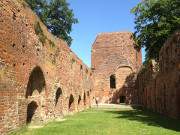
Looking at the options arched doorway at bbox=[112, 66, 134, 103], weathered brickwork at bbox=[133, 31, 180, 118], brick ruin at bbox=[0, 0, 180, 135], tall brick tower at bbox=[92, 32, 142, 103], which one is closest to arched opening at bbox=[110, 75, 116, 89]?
tall brick tower at bbox=[92, 32, 142, 103]

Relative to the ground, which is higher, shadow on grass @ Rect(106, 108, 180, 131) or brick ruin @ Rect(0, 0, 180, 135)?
brick ruin @ Rect(0, 0, 180, 135)

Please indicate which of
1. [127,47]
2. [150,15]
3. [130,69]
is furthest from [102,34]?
[150,15]

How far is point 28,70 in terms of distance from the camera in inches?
466

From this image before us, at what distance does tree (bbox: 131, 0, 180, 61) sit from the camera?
22.5 metres

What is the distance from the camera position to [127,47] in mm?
40000

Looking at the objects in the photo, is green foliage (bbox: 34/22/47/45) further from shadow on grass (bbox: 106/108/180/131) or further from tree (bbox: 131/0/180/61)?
tree (bbox: 131/0/180/61)

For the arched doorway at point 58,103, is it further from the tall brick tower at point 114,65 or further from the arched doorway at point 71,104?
the tall brick tower at point 114,65

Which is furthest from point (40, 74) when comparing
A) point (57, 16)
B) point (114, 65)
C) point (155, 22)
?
point (114, 65)

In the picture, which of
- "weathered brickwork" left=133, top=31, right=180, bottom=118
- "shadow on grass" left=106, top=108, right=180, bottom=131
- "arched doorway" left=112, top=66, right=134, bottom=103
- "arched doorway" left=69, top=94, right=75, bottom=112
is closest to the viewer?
"shadow on grass" left=106, top=108, right=180, bottom=131

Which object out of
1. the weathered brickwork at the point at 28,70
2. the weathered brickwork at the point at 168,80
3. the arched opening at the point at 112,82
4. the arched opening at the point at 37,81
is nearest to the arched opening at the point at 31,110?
the weathered brickwork at the point at 28,70

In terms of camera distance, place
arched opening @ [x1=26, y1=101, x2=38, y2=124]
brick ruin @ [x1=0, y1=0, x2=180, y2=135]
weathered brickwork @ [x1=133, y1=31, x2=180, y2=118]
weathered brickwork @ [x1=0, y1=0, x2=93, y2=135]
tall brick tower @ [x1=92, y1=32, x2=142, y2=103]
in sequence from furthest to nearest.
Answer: tall brick tower @ [x1=92, y1=32, x2=142, y2=103] < weathered brickwork @ [x1=133, y1=31, x2=180, y2=118] < arched opening @ [x1=26, y1=101, x2=38, y2=124] < brick ruin @ [x1=0, y1=0, x2=180, y2=135] < weathered brickwork @ [x1=0, y1=0, x2=93, y2=135]

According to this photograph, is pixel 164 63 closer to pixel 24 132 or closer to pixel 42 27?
pixel 42 27

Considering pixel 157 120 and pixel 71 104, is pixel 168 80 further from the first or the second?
pixel 71 104

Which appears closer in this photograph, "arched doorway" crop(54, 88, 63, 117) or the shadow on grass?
the shadow on grass
